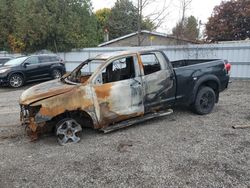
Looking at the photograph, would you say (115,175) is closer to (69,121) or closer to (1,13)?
(69,121)

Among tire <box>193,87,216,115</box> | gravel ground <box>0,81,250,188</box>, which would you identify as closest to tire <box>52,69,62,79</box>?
gravel ground <box>0,81,250,188</box>

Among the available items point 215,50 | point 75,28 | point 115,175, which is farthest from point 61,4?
point 115,175

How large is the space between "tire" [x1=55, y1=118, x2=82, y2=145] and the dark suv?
29.8ft

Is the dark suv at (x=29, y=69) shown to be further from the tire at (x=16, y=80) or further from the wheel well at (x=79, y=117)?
the wheel well at (x=79, y=117)

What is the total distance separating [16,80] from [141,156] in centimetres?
1067

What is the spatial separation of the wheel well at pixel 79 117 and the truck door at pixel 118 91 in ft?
0.83

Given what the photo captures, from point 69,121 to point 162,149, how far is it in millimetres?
1969

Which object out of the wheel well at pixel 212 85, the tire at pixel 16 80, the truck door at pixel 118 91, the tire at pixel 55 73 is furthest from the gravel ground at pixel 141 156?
the tire at pixel 55 73

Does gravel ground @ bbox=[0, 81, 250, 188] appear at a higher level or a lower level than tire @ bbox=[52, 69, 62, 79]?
lower

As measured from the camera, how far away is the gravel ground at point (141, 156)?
3666mm

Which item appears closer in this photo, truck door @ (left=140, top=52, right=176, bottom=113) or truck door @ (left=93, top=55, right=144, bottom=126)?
truck door @ (left=93, top=55, right=144, bottom=126)

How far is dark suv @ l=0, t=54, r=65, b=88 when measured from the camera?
12.7m

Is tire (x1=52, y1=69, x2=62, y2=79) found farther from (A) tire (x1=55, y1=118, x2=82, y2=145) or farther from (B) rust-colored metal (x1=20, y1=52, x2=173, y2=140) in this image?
(A) tire (x1=55, y1=118, x2=82, y2=145)

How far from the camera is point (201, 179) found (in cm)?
359
